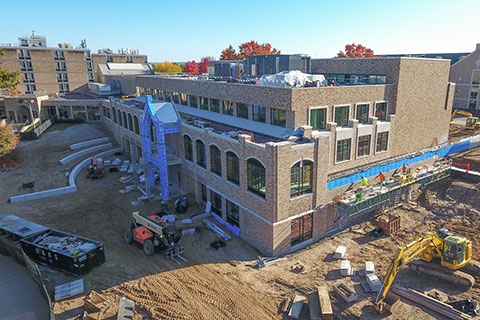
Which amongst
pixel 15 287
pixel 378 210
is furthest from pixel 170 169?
pixel 378 210

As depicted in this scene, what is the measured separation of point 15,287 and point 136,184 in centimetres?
1663

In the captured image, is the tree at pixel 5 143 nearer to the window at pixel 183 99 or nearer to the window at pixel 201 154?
the window at pixel 183 99

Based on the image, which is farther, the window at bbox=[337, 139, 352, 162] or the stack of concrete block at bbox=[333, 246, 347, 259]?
the window at bbox=[337, 139, 352, 162]

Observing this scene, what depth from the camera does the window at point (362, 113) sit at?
29.7 metres

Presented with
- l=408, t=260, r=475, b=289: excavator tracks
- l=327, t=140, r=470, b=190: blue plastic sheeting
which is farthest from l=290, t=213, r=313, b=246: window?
l=408, t=260, r=475, b=289: excavator tracks

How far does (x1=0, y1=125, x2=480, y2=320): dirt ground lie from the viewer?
18.6 metres

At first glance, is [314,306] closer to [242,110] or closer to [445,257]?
[445,257]

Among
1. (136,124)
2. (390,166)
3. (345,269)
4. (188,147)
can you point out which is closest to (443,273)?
(345,269)

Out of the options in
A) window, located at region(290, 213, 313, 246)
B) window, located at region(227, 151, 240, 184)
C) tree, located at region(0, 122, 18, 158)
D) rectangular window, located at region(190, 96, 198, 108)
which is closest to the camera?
window, located at region(290, 213, 313, 246)

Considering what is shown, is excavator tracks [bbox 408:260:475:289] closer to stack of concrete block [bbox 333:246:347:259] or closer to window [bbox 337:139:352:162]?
stack of concrete block [bbox 333:246:347:259]

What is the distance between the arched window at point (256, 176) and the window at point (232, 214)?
2.93m

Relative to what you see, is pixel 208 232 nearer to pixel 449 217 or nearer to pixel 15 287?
pixel 15 287

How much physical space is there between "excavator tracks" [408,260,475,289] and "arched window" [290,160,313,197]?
857 centimetres

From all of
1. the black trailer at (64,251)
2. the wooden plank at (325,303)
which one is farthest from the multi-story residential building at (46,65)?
the wooden plank at (325,303)
